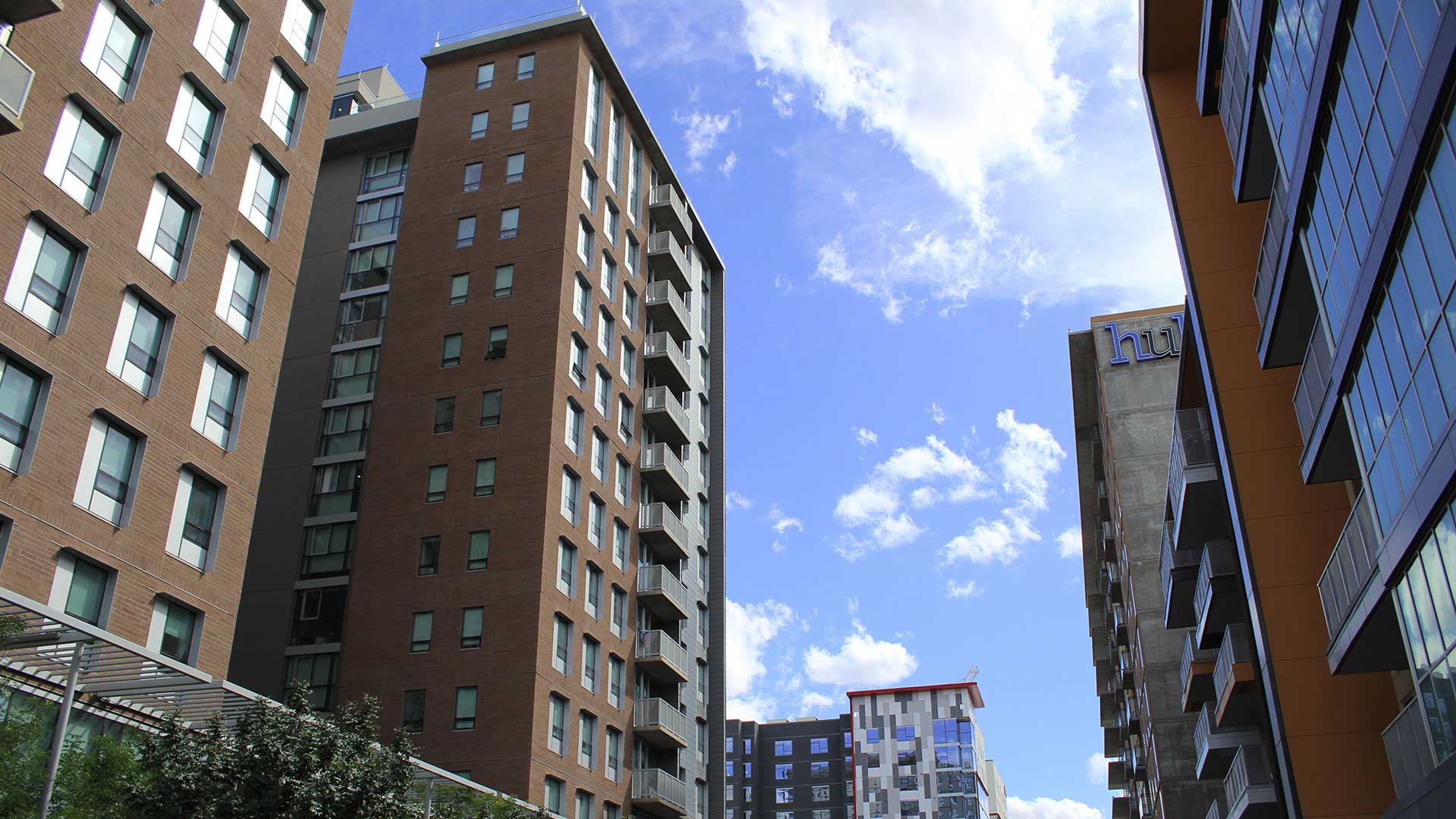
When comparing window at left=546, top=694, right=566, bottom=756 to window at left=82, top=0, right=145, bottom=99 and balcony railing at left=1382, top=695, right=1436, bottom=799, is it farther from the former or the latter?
balcony railing at left=1382, top=695, right=1436, bottom=799

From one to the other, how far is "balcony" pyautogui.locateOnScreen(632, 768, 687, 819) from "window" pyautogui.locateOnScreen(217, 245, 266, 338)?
25.5 metres

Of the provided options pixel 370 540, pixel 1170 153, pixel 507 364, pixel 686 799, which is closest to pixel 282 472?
pixel 370 540

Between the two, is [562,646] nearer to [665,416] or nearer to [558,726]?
[558,726]

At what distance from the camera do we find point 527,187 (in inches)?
1980

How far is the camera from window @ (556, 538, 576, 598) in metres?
43.2

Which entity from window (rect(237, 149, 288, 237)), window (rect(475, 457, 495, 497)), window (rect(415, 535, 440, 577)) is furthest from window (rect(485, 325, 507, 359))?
window (rect(237, 149, 288, 237))

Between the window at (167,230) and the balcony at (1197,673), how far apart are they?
31.9 metres

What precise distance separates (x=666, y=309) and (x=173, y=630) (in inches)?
1345

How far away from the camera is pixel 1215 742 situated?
36000 mm

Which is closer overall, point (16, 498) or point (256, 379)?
point (16, 498)

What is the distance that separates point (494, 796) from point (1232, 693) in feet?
66.3

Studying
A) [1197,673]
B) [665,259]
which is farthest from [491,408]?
[1197,673]

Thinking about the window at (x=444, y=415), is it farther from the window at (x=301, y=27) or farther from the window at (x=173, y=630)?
the window at (x=173, y=630)

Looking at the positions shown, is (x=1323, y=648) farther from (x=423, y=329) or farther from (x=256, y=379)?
(x=423, y=329)
